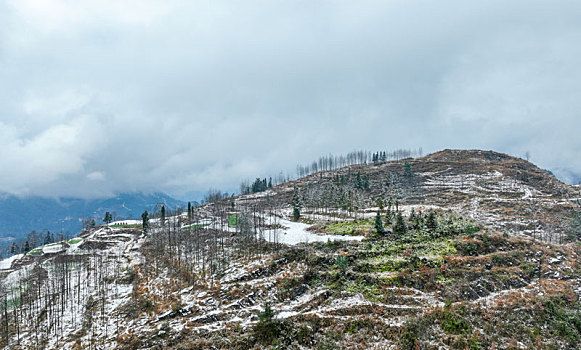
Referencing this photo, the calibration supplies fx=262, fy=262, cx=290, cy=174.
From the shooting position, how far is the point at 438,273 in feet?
137

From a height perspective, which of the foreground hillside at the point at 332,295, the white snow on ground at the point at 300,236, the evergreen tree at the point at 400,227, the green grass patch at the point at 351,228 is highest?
the evergreen tree at the point at 400,227

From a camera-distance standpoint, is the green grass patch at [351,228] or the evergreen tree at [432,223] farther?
the green grass patch at [351,228]

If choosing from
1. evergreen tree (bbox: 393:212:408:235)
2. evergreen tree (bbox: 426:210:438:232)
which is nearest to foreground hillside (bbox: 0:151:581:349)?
evergreen tree (bbox: 426:210:438:232)

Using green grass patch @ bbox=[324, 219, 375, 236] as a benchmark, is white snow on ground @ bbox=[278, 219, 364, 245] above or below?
below

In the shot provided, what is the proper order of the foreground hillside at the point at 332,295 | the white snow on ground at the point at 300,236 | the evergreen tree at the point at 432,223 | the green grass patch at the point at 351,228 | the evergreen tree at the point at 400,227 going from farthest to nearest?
the green grass patch at the point at 351,228, the white snow on ground at the point at 300,236, the evergreen tree at the point at 400,227, the evergreen tree at the point at 432,223, the foreground hillside at the point at 332,295

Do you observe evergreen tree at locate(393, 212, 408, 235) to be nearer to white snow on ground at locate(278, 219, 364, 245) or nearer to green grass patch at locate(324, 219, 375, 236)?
green grass patch at locate(324, 219, 375, 236)

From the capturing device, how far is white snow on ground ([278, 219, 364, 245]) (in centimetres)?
6333

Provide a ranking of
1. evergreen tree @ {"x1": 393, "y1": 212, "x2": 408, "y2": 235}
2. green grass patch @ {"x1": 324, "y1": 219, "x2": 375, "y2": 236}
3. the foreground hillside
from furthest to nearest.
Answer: green grass patch @ {"x1": 324, "y1": 219, "x2": 375, "y2": 236}, evergreen tree @ {"x1": 393, "y1": 212, "x2": 408, "y2": 235}, the foreground hillside

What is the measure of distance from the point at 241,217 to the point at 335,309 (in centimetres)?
5607

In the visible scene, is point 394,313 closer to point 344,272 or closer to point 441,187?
point 344,272

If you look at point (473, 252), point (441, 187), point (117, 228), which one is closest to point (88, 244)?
point (117, 228)

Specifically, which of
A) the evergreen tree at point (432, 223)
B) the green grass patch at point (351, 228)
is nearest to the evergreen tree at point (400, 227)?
the evergreen tree at point (432, 223)

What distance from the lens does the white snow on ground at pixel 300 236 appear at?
208 ft

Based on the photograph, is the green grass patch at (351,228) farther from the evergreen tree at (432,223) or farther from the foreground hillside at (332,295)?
the evergreen tree at (432,223)
